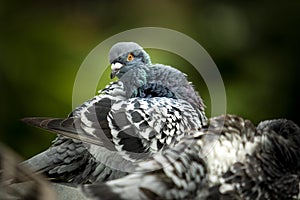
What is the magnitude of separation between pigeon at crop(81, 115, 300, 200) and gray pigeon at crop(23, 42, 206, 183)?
1.62ft

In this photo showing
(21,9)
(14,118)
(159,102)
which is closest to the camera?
(159,102)

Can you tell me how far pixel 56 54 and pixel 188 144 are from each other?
2720 mm

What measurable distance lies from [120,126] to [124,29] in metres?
2.08

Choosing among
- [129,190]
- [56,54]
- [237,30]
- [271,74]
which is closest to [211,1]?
[237,30]

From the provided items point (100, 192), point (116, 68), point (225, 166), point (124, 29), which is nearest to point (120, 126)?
point (116, 68)

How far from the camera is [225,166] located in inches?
68.9

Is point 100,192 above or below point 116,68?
below

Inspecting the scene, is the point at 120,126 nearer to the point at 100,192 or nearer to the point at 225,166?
the point at 225,166

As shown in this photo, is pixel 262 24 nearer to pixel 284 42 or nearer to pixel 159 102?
pixel 284 42

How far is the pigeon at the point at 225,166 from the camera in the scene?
1653 millimetres

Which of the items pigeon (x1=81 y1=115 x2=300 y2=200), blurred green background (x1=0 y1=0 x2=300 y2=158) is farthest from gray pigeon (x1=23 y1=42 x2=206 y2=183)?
blurred green background (x1=0 y1=0 x2=300 y2=158)

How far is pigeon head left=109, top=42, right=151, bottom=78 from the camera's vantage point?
2.77m

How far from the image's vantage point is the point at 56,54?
4.38 meters

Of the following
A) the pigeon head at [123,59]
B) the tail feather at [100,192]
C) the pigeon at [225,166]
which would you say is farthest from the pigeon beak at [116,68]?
the tail feather at [100,192]
